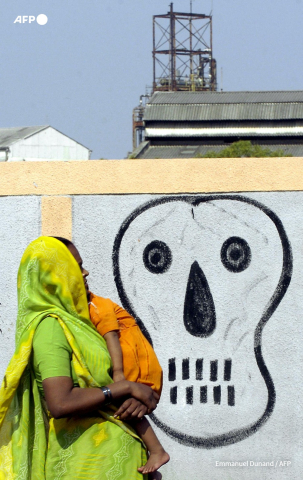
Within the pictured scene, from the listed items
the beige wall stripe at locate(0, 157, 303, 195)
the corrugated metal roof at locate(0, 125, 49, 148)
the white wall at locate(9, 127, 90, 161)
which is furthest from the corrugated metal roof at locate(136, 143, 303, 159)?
the beige wall stripe at locate(0, 157, 303, 195)

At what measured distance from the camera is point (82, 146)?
30.4 meters

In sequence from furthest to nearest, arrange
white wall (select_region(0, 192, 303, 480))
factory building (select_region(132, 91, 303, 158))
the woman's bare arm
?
factory building (select_region(132, 91, 303, 158)) < white wall (select_region(0, 192, 303, 480)) < the woman's bare arm

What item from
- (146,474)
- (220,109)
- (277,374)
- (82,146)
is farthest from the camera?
(82,146)

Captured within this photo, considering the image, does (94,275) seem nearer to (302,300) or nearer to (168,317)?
(168,317)

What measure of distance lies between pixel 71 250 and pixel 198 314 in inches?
62.1

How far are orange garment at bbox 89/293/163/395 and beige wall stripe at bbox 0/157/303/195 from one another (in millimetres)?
1347

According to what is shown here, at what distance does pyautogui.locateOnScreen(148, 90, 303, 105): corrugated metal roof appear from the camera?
28.0m

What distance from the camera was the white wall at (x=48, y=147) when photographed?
2619 cm

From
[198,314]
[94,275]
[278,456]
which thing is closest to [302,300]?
[198,314]

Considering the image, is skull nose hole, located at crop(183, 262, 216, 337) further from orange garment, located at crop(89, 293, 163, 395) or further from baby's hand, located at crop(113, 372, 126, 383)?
baby's hand, located at crop(113, 372, 126, 383)

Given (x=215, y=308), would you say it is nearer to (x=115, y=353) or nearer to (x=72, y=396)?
(x=115, y=353)

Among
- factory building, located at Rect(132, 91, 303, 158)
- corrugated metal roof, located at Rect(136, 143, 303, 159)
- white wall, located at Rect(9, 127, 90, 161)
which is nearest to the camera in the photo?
white wall, located at Rect(9, 127, 90, 161)

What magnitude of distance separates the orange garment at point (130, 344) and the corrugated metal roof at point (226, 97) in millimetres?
26520

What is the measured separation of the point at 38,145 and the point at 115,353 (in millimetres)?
26419
